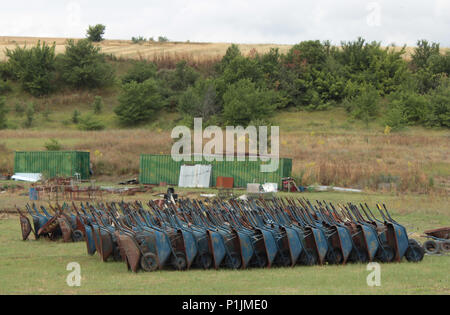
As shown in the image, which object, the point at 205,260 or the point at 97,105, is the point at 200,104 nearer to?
the point at 97,105

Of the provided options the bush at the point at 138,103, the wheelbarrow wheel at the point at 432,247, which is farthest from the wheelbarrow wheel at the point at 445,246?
the bush at the point at 138,103

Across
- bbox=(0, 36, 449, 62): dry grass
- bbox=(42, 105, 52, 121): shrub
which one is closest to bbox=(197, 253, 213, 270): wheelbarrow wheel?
bbox=(42, 105, 52, 121): shrub

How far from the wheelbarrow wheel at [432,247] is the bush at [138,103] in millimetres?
56863

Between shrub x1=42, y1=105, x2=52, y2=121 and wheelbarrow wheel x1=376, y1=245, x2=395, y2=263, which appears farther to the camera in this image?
shrub x1=42, y1=105, x2=52, y2=121

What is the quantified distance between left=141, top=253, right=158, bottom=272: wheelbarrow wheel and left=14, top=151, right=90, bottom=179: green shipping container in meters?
30.0

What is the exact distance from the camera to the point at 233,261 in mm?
13773

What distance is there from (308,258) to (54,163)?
32.2 m

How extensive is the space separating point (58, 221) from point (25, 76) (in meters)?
68.8

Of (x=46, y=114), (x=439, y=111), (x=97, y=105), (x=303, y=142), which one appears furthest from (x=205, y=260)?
(x=97, y=105)

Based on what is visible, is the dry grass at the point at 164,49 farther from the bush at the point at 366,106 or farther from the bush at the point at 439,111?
the bush at the point at 439,111

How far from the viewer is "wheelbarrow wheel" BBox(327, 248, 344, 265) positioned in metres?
14.2

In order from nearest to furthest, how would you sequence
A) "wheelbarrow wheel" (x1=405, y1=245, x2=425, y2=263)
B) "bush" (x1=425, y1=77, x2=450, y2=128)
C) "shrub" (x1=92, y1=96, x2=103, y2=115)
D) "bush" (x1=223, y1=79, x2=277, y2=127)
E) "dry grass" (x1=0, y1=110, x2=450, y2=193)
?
"wheelbarrow wheel" (x1=405, y1=245, x2=425, y2=263), "dry grass" (x1=0, y1=110, x2=450, y2=193), "bush" (x1=425, y1=77, x2=450, y2=128), "bush" (x1=223, y1=79, x2=277, y2=127), "shrub" (x1=92, y1=96, x2=103, y2=115)

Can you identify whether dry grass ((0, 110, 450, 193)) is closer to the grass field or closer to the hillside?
the hillside

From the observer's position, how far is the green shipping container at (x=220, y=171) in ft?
128
